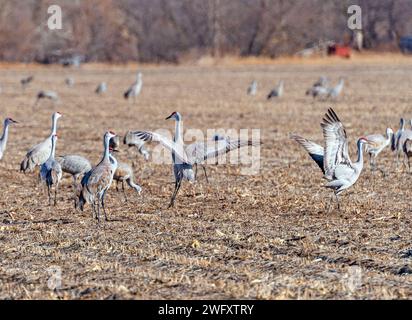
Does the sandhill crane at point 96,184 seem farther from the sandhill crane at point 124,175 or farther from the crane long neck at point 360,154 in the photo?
the crane long neck at point 360,154

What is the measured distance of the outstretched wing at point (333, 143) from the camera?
358 inches

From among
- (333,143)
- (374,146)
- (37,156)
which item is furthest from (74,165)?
(374,146)

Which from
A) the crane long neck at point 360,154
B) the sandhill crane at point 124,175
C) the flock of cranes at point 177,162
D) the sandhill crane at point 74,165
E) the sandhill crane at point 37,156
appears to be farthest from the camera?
the sandhill crane at point 37,156

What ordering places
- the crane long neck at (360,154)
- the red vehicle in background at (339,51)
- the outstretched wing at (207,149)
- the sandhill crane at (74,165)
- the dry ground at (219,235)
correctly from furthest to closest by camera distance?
the red vehicle in background at (339,51) < the sandhill crane at (74,165) < the outstretched wing at (207,149) < the crane long neck at (360,154) < the dry ground at (219,235)

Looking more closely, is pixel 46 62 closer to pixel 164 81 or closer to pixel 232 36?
pixel 232 36

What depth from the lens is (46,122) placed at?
20078mm

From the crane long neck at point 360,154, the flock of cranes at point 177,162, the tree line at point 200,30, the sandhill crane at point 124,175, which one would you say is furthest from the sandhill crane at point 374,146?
the tree line at point 200,30

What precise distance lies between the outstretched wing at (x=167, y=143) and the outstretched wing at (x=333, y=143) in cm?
158

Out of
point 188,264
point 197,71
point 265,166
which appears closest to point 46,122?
point 265,166

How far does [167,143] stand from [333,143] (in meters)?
1.80

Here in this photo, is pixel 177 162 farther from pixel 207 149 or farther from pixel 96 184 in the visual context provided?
pixel 96 184

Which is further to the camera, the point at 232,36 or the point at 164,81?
the point at 232,36

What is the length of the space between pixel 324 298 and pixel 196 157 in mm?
4280
